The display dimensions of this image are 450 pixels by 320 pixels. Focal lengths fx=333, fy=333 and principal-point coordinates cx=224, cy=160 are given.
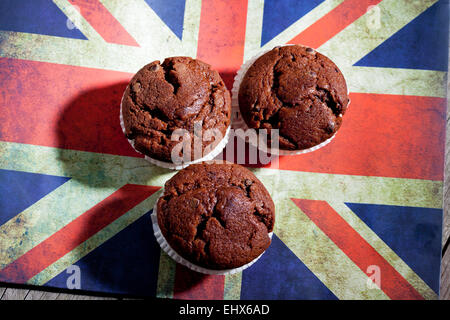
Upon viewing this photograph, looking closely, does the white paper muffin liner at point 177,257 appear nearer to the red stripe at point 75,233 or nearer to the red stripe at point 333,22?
the red stripe at point 75,233

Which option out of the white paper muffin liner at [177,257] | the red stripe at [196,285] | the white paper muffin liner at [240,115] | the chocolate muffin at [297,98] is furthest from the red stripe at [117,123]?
the red stripe at [196,285]

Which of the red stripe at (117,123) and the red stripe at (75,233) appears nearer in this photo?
the red stripe at (75,233)

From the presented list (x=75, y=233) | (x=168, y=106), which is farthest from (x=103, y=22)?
(x=75, y=233)

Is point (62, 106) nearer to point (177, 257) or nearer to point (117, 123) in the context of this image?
point (117, 123)

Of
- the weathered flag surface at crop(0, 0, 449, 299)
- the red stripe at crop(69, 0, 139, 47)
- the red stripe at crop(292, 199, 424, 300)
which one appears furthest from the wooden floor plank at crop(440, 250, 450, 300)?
the red stripe at crop(69, 0, 139, 47)

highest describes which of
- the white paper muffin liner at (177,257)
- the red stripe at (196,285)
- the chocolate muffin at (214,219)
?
the chocolate muffin at (214,219)

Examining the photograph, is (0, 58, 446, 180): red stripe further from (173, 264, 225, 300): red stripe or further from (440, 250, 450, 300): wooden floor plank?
(173, 264, 225, 300): red stripe

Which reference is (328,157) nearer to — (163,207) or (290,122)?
(290,122)
